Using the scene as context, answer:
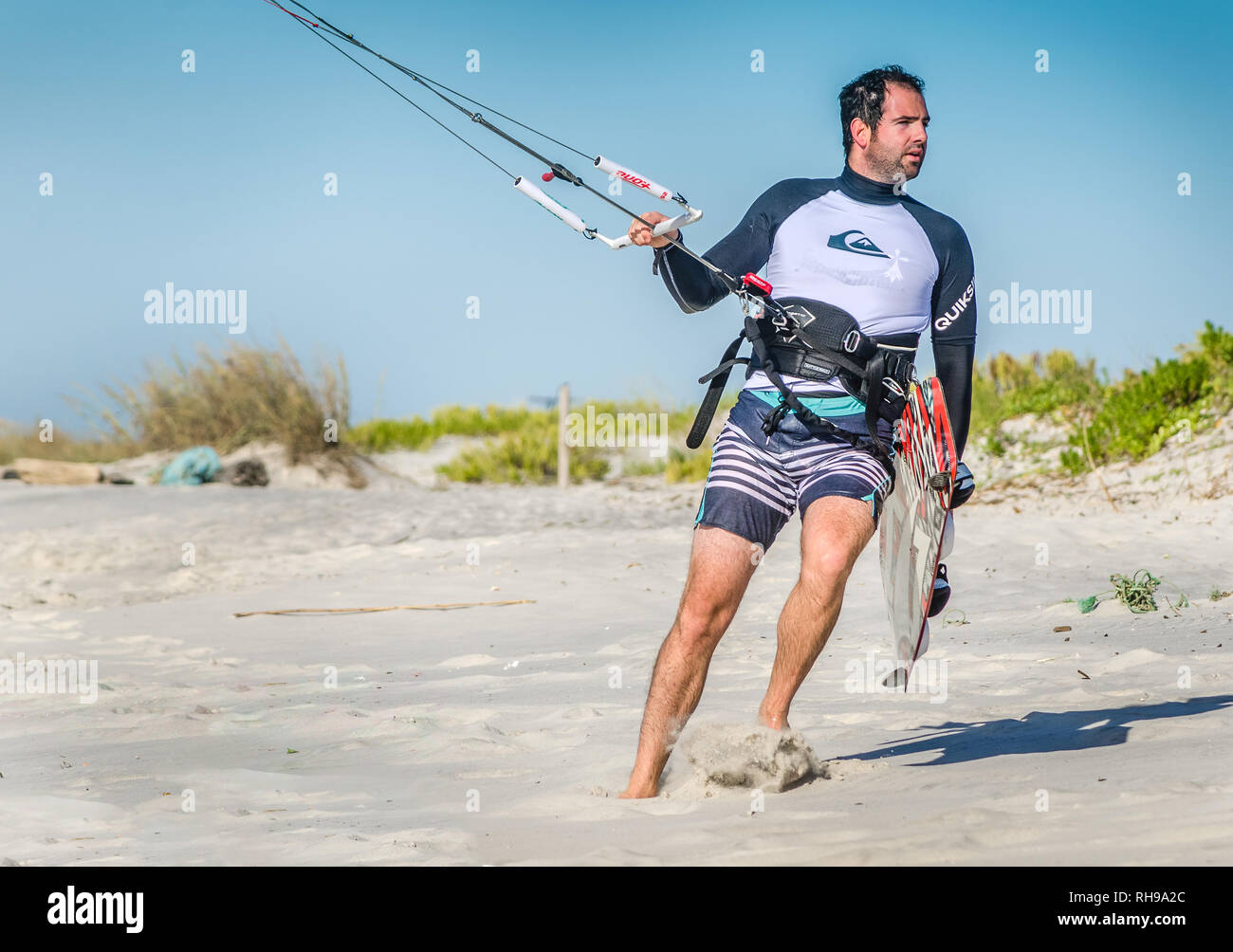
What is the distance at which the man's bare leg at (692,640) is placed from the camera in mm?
3521

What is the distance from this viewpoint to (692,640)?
139 inches

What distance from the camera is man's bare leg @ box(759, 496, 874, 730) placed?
3414mm

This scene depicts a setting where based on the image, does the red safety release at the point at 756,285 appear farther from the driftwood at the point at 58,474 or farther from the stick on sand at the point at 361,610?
the driftwood at the point at 58,474

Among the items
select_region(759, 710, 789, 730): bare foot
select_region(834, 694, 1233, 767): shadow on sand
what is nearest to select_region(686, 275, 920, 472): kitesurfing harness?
select_region(759, 710, 789, 730): bare foot

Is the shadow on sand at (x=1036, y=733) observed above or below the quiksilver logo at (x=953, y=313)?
below

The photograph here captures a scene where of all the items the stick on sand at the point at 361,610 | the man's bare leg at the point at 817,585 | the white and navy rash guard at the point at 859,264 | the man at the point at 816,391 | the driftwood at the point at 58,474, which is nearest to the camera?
the man's bare leg at the point at 817,585

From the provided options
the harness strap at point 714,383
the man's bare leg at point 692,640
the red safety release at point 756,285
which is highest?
→ the red safety release at point 756,285

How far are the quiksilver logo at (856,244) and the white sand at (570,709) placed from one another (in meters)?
1.40

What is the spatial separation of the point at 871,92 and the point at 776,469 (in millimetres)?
1153

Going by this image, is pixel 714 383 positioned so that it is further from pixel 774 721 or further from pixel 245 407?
pixel 245 407

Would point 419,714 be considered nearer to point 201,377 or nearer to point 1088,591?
point 1088,591

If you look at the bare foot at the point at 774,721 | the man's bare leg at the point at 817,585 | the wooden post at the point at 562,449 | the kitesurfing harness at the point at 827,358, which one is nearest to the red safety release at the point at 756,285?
the kitesurfing harness at the point at 827,358

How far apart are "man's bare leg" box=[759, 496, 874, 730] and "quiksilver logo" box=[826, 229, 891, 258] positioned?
732mm
